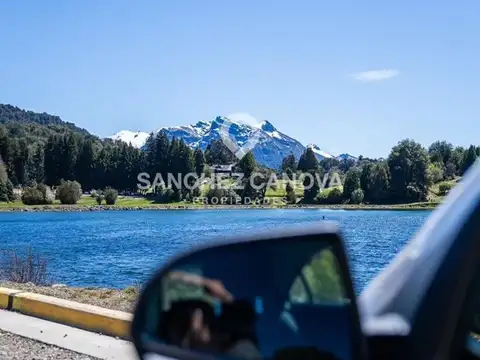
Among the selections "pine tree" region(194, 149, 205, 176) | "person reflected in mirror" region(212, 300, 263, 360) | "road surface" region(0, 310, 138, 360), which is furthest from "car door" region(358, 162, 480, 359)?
"pine tree" region(194, 149, 205, 176)

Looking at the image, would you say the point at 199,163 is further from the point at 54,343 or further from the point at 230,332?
the point at 230,332

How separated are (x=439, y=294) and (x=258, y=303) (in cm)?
32

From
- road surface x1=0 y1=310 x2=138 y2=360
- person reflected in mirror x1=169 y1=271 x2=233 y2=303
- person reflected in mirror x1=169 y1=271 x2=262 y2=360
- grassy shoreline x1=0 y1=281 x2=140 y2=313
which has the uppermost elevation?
person reflected in mirror x1=169 y1=271 x2=233 y2=303

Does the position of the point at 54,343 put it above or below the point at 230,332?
below

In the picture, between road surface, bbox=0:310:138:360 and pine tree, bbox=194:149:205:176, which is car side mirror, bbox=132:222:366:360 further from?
pine tree, bbox=194:149:205:176

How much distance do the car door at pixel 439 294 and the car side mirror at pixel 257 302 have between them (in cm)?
9

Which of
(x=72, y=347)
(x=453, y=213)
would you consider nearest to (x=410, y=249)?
(x=453, y=213)

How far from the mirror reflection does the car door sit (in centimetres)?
10

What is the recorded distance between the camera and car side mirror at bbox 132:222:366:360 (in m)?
1.06

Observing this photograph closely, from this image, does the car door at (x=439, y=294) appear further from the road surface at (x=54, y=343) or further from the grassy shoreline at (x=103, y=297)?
the grassy shoreline at (x=103, y=297)

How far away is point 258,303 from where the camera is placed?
3.55ft

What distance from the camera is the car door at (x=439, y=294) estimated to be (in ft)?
3.41

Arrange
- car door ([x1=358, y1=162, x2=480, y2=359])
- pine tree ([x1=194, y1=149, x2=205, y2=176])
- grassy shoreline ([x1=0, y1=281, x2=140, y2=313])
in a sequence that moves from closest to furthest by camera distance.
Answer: car door ([x1=358, y1=162, x2=480, y2=359])
grassy shoreline ([x1=0, y1=281, x2=140, y2=313])
pine tree ([x1=194, y1=149, x2=205, y2=176])

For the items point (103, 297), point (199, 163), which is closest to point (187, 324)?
point (103, 297)
